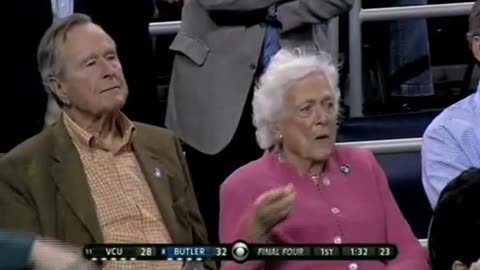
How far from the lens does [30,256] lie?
2.82 meters

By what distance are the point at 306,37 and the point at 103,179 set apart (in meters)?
1.25

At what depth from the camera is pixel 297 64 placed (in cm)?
527

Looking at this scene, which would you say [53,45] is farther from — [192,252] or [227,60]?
[192,252]

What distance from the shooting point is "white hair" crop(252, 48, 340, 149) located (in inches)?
207

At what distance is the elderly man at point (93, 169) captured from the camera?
5.13 metres

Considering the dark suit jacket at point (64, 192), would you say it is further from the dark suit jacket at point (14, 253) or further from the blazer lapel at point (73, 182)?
the dark suit jacket at point (14, 253)

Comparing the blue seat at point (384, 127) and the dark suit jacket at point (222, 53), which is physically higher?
the dark suit jacket at point (222, 53)

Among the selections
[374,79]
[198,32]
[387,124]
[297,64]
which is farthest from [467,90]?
[297,64]

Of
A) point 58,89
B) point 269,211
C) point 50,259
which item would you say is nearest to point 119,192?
point 58,89

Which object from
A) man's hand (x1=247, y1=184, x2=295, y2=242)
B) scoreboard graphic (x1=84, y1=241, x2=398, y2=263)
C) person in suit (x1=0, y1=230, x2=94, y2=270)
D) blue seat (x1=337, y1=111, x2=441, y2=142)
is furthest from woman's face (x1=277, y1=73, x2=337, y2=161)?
person in suit (x1=0, y1=230, x2=94, y2=270)

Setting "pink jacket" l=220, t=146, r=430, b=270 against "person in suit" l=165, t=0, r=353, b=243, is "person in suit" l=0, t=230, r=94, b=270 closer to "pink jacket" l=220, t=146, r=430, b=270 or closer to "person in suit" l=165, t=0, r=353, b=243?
"pink jacket" l=220, t=146, r=430, b=270

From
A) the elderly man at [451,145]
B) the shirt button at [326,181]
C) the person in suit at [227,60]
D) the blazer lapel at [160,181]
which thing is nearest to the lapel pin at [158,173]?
the blazer lapel at [160,181]

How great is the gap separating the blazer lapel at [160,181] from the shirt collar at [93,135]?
0.05 m

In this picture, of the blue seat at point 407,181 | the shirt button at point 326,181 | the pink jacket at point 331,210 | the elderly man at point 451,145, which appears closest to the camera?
the pink jacket at point 331,210
